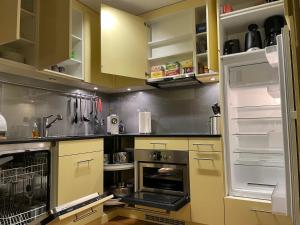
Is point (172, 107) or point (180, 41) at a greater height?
point (180, 41)

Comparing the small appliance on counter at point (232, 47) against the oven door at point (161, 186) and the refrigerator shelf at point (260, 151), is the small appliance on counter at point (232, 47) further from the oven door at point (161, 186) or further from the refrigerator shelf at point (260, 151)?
the oven door at point (161, 186)

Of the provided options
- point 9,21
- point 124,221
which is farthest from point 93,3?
point 124,221

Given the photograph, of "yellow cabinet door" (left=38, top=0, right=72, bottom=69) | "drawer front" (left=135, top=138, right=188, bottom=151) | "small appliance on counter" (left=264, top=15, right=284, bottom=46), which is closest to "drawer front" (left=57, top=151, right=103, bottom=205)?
"drawer front" (left=135, top=138, right=188, bottom=151)

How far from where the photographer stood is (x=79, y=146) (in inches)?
83.7

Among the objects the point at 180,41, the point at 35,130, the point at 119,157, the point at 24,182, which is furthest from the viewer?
the point at 180,41

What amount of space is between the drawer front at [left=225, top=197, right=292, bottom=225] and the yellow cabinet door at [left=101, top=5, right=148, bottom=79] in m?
1.57

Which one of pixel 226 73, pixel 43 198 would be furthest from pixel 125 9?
pixel 43 198

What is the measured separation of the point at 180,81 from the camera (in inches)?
102

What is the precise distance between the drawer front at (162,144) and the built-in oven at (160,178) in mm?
39

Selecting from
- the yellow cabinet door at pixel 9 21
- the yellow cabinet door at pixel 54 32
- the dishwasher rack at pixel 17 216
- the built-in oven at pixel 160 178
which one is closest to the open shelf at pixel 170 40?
the yellow cabinet door at pixel 54 32

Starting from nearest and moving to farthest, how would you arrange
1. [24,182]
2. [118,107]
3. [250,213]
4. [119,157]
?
[24,182], [250,213], [119,157], [118,107]

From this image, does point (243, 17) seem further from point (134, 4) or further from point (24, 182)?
point (24, 182)

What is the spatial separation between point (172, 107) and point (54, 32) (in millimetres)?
1548

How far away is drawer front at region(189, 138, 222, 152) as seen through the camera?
6.89 ft
